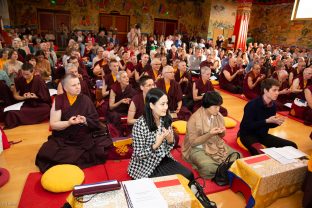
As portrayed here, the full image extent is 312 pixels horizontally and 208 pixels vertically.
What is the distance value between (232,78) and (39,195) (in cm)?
640

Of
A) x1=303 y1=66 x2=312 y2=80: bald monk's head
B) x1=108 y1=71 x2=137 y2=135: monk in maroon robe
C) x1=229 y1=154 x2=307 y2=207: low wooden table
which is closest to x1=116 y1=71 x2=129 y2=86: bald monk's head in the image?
x1=108 y1=71 x2=137 y2=135: monk in maroon robe

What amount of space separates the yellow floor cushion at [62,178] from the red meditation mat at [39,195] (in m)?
0.07

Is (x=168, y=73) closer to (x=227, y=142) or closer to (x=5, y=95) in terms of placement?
(x=227, y=142)

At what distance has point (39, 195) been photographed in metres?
2.69

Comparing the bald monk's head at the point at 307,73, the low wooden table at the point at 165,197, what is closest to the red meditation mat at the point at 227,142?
the low wooden table at the point at 165,197

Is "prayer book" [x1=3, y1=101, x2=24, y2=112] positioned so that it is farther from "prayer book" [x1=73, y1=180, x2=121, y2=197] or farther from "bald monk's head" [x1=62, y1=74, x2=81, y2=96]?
"prayer book" [x1=73, y1=180, x2=121, y2=197]

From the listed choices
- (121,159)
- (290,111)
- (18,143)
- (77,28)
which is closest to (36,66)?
(18,143)

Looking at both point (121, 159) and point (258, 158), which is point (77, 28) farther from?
point (258, 158)

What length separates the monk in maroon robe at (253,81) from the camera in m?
6.66

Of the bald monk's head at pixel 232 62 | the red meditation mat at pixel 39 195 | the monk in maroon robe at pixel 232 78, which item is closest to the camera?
the red meditation mat at pixel 39 195

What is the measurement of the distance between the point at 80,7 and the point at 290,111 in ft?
45.4

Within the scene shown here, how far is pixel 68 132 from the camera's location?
3342mm

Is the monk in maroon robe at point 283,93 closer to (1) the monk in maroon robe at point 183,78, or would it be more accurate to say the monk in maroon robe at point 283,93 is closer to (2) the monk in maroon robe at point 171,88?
(1) the monk in maroon robe at point 183,78

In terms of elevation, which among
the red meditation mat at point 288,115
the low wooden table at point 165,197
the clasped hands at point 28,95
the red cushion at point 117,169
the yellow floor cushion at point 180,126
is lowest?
the red cushion at point 117,169
